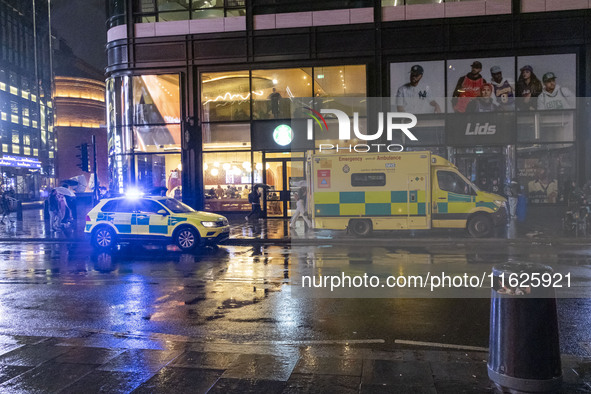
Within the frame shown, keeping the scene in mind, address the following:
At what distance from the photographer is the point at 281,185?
22.4 metres

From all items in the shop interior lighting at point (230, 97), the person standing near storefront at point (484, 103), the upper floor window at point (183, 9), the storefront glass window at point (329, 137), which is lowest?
the storefront glass window at point (329, 137)

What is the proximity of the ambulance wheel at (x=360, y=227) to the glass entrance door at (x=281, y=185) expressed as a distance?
6837 mm

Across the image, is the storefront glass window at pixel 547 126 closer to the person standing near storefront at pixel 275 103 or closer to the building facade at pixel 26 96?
the person standing near storefront at pixel 275 103

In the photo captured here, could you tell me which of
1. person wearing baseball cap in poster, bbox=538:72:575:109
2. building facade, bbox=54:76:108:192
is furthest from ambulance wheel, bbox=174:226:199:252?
building facade, bbox=54:76:108:192

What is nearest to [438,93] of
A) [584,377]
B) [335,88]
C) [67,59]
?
[335,88]

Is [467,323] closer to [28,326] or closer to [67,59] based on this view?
[28,326]

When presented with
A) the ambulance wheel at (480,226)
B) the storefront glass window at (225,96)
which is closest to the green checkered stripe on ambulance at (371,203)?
the ambulance wheel at (480,226)

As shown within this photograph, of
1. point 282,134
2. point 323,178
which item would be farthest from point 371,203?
point 282,134

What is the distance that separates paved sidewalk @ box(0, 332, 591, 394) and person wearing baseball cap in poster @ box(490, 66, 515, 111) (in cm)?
1787

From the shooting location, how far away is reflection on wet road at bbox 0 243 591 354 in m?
6.15

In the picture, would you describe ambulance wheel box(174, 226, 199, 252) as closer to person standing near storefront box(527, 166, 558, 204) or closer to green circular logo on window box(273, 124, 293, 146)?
green circular logo on window box(273, 124, 293, 146)

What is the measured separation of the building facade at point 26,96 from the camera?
80312 mm

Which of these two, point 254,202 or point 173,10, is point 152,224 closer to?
point 254,202

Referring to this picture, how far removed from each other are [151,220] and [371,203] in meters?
6.72
